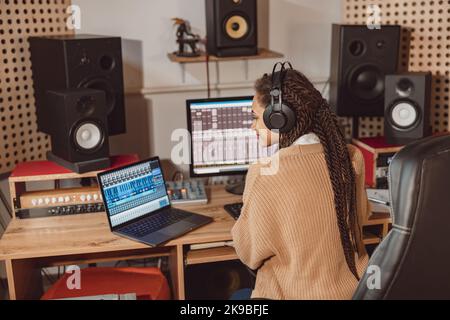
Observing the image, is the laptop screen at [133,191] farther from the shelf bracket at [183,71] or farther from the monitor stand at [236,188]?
the shelf bracket at [183,71]

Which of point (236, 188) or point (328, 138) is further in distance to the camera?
point (236, 188)

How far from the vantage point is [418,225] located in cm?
113

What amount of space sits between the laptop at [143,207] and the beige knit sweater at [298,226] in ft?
1.77

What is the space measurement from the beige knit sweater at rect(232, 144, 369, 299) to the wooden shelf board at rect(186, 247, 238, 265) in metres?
0.46

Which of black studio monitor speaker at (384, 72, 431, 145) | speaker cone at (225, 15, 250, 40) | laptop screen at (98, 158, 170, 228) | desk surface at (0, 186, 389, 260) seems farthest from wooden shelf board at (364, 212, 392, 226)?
speaker cone at (225, 15, 250, 40)

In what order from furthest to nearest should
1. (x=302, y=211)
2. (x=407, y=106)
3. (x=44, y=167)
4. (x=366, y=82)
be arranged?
(x=366, y=82)
(x=407, y=106)
(x=44, y=167)
(x=302, y=211)

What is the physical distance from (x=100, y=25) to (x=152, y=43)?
231 millimetres

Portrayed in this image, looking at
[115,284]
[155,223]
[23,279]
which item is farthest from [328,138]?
[23,279]

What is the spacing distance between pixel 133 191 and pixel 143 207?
0.08 m

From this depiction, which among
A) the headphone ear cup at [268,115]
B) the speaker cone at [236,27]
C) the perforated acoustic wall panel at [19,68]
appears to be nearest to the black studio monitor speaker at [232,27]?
the speaker cone at [236,27]

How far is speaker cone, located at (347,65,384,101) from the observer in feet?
8.43

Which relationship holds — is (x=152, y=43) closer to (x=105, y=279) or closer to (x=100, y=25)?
(x=100, y=25)

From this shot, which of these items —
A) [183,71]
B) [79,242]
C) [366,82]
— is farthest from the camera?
[183,71]

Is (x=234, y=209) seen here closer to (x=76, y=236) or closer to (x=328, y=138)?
(x=76, y=236)
